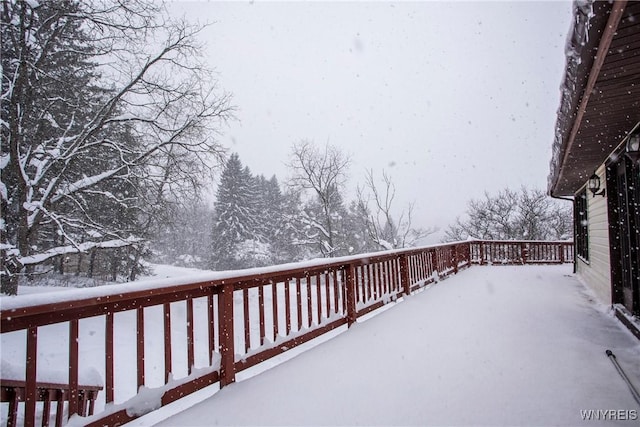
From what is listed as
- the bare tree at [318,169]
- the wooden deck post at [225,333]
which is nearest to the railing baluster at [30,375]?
the wooden deck post at [225,333]

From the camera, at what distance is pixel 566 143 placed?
3908 mm

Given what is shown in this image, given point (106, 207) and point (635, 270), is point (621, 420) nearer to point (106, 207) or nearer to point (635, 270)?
point (635, 270)

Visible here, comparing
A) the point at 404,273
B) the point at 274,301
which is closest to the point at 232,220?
the point at 404,273

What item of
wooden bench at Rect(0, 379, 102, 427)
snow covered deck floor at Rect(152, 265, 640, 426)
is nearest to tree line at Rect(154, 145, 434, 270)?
snow covered deck floor at Rect(152, 265, 640, 426)

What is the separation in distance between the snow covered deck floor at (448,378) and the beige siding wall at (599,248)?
1166 millimetres

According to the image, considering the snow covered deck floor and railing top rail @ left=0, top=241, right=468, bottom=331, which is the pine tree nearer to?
the snow covered deck floor

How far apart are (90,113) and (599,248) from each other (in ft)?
45.8

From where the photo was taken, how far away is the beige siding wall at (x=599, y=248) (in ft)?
18.0

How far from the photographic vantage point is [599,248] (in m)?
6.20

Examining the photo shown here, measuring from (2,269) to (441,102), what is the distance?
503 ft

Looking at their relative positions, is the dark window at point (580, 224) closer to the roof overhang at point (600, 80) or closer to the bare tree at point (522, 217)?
the roof overhang at point (600, 80)

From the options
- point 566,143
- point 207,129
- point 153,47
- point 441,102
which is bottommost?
point 566,143

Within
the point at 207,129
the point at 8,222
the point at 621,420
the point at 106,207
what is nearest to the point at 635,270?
the point at 621,420

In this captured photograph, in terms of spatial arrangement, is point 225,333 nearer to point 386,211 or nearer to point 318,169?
point 386,211
